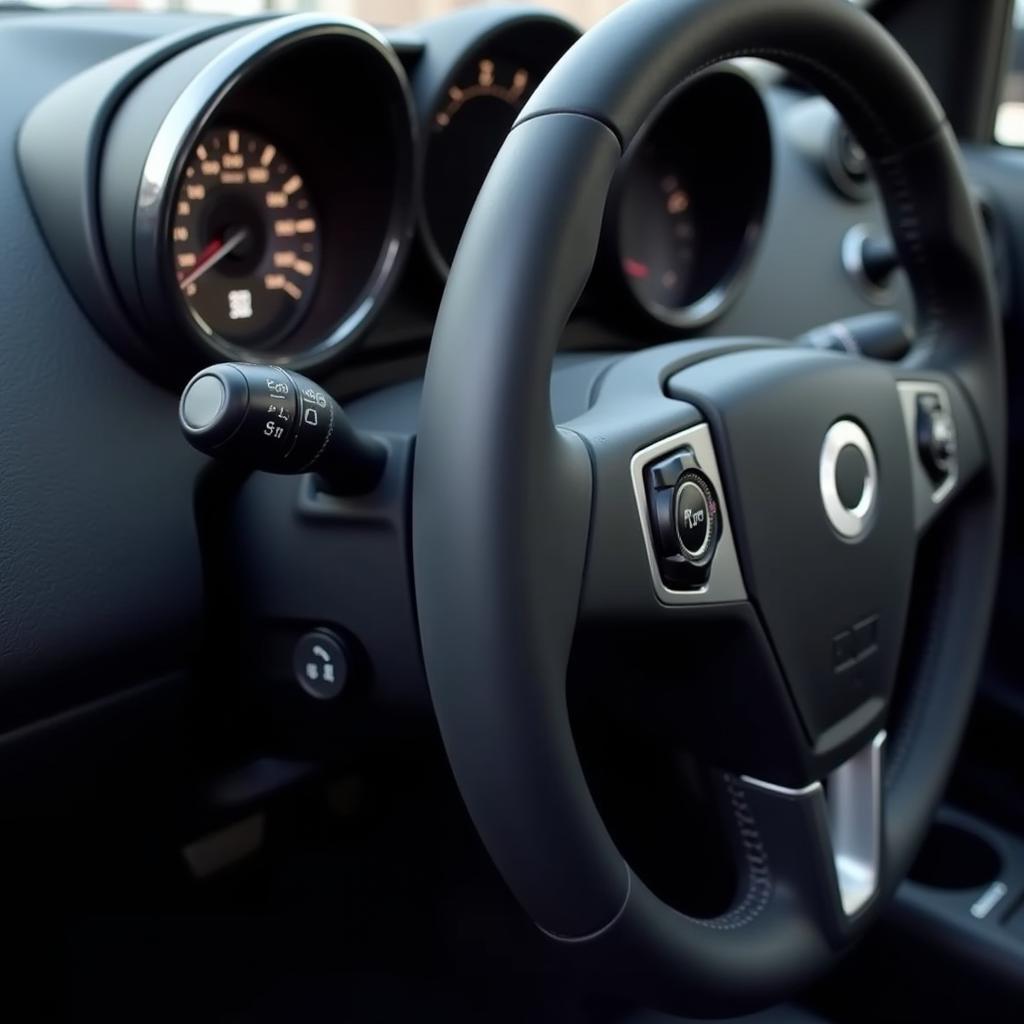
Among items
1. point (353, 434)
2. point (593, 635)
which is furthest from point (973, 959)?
point (353, 434)

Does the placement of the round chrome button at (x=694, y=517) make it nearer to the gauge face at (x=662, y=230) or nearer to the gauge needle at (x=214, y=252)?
the gauge needle at (x=214, y=252)

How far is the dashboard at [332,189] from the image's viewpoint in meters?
0.86

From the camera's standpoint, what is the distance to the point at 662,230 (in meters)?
1.40

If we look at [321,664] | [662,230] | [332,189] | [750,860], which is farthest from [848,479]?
[662,230]

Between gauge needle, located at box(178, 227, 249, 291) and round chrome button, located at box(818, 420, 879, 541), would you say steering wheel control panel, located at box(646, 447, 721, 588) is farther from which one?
gauge needle, located at box(178, 227, 249, 291)

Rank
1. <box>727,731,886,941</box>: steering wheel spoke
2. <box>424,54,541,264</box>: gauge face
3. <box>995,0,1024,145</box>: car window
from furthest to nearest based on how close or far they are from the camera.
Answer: <box>995,0,1024,145</box>: car window < <box>424,54,541,264</box>: gauge face < <box>727,731,886,941</box>: steering wheel spoke

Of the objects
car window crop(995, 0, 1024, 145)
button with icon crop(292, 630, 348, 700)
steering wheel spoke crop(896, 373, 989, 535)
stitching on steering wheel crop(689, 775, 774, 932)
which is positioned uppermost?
car window crop(995, 0, 1024, 145)

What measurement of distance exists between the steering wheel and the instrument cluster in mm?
179

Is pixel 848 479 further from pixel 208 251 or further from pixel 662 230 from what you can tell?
pixel 662 230

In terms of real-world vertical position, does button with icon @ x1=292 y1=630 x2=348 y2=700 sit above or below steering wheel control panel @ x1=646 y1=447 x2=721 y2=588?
below

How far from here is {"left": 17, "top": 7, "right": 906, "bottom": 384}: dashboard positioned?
0.86 meters

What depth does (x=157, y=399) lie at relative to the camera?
901 mm

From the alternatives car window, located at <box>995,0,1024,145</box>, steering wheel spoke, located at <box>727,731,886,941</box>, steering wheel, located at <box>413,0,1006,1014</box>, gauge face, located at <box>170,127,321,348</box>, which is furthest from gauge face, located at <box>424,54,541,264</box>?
car window, located at <box>995,0,1024,145</box>

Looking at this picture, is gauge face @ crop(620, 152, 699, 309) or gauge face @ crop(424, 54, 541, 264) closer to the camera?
gauge face @ crop(424, 54, 541, 264)
